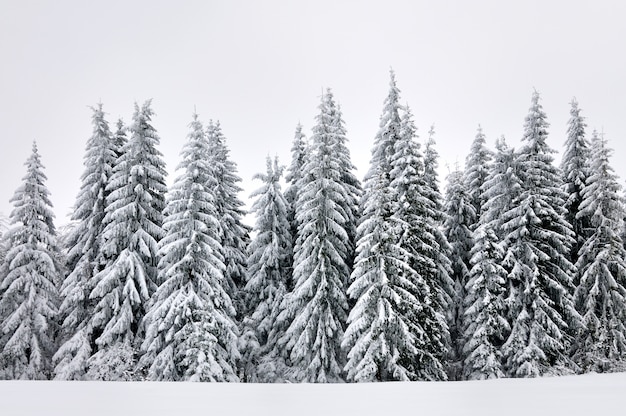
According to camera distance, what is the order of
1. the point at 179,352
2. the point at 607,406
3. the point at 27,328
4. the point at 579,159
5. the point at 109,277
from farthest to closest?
the point at 579,159, the point at 27,328, the point at 109,277, the point at 179,352, the point at 607,406

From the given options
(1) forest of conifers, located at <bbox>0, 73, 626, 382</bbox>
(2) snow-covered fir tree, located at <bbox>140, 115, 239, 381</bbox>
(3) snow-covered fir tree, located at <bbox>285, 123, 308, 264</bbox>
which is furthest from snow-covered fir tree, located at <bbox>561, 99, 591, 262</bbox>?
(2) snow-covered fir tree, located at <bbox>140, 115, 239, 381</bbox>

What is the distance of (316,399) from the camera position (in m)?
6.95

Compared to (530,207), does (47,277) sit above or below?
below

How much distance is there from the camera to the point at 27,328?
1105 inches

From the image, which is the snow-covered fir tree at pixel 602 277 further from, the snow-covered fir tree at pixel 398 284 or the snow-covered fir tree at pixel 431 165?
the snow-covered fir tree at pixel 398 284

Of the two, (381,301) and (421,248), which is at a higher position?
(421,248)

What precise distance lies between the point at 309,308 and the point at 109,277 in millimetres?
11110

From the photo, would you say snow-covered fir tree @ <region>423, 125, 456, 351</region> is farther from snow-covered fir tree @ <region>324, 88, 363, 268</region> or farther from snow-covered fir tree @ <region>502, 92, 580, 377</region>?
snow-covered fir tree @ <region>324, 88, 363, 268</region>

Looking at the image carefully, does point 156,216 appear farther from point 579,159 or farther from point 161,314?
point 579,159

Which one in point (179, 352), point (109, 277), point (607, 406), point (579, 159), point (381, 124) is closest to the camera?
point (607, 406)

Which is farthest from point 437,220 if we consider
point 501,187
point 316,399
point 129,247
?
point 316,399

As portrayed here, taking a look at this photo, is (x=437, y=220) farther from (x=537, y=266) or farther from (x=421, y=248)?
(x=537, y=266)

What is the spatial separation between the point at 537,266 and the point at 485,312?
4.26 metres

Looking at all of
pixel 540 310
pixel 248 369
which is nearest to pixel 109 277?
pixel 248 369
